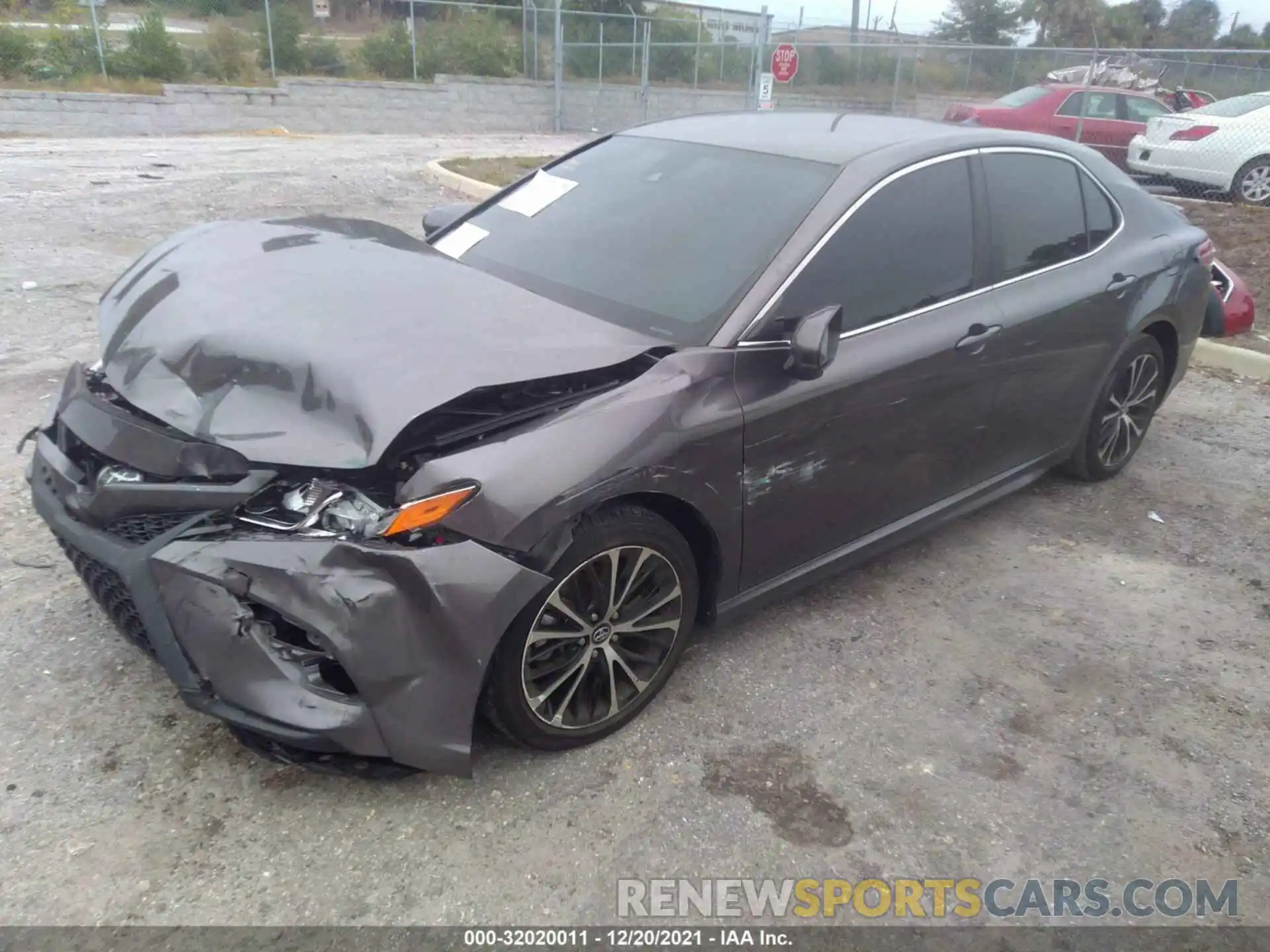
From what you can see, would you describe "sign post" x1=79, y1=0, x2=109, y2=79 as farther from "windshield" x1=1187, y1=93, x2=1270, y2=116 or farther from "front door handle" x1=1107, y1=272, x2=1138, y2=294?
"front door handle" x1=1107, y1=272, x2=1138, y2=294

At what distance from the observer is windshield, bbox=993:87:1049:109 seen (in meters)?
13.7

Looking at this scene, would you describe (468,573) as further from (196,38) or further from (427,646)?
(196,38)

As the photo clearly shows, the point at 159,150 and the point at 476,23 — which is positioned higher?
the point at 476,23

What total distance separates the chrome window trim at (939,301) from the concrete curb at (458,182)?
Result: 310 inches

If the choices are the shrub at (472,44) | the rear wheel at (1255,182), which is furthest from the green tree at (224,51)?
the rear wheel at (1255,182)

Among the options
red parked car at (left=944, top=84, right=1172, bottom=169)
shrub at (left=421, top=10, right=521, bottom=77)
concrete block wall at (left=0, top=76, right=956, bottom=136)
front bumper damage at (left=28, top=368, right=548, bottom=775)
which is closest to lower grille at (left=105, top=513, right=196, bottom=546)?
front bumper damage at (left=28, top=368, right=548, bottom=775)

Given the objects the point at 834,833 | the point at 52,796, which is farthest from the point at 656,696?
the point at 52,796

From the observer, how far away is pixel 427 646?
2346mm

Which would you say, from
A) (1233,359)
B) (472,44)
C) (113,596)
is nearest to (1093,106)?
(1233,359)

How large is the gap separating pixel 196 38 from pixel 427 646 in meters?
24.5

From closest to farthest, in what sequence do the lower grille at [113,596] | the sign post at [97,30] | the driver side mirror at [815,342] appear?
1. the lower grille at [113,596]
2. the driver side mirror at [815,342]
3. the sign post at [97,30]

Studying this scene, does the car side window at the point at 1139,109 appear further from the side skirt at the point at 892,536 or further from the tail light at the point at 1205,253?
the side skirt at the point at 892,536

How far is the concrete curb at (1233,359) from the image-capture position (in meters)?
6.57

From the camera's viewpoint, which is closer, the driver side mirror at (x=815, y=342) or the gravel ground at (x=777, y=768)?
the gravel ground at (x=777, y=768)
